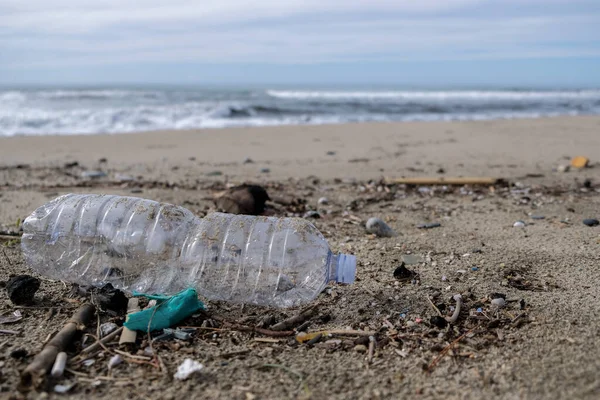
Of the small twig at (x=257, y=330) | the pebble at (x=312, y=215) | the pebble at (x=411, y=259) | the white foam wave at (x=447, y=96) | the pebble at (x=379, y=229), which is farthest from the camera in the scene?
the white foam wave at (x=447, y=96)

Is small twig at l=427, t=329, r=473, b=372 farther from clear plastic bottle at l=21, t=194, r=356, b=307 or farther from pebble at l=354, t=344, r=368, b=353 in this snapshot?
clear plastic bottle at l=21, t=194, r=356, b=307

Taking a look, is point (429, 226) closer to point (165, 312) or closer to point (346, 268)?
point (346, 268)

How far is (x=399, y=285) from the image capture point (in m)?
2.44

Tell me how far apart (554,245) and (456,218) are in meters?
0.86

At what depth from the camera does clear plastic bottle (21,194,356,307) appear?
93.4 inches

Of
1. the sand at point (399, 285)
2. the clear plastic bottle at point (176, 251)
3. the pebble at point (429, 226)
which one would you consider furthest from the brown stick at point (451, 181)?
the clear plastic bottle at point (176, 251)

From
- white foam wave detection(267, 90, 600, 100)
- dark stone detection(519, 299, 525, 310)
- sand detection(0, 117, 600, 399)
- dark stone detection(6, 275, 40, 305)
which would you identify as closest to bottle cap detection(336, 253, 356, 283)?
sand detection(0, 117, 600, 399)

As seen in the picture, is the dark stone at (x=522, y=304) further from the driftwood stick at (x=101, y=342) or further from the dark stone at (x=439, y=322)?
the driftwood stick at (x=101, y=342)

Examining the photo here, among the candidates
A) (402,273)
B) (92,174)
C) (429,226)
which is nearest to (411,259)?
(402,273)

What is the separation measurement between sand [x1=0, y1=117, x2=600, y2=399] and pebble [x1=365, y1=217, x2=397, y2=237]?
79 millimetres

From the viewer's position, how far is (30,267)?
103 inches

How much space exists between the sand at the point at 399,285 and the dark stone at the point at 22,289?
5 centimetres

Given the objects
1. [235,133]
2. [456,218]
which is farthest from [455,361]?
[235,133]

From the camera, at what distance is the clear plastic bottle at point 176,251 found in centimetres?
237
